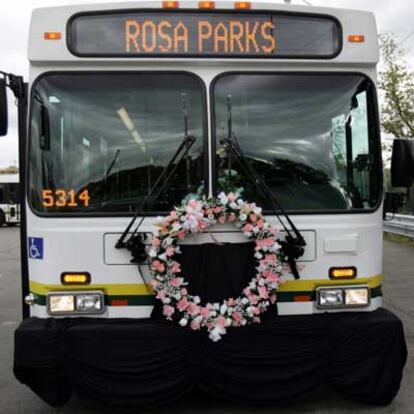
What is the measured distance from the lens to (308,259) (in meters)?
4.40

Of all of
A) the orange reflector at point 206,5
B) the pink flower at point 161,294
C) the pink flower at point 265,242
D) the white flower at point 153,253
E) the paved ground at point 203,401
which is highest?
the orange reflector at point 206,5

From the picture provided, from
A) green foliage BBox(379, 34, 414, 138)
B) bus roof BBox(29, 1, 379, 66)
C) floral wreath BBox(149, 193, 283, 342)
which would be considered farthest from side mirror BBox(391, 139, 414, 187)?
green foliage BBox(379, 34, 414, 138)

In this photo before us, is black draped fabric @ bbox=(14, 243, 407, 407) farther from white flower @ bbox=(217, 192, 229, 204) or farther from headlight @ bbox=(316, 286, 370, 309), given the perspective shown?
white flower @ bbox=(217, 192, 229, 204)

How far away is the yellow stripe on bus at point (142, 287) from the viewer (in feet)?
14.2

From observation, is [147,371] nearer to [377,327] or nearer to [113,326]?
[113,326]

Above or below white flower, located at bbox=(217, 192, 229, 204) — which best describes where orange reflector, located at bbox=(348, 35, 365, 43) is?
above

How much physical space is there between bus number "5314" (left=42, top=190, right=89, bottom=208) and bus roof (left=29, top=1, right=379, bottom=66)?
0.90 m

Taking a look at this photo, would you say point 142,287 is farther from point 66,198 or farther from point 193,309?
point 66,198

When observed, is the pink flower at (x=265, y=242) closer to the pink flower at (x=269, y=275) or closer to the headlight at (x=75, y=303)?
the pink flower at (x=269, y=275)

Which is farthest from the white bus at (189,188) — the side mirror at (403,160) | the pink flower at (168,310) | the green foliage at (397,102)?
the green foliage at (397,102)

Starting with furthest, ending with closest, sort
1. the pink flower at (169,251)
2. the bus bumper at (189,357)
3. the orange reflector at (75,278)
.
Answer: the orange reflector at (75,278) < the bus bumper at (189,357) < the pink flower at (169,251)

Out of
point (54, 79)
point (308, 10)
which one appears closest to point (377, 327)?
point (308, 10)

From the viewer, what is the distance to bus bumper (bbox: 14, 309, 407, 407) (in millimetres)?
4223

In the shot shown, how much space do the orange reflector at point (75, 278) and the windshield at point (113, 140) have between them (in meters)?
0.43
